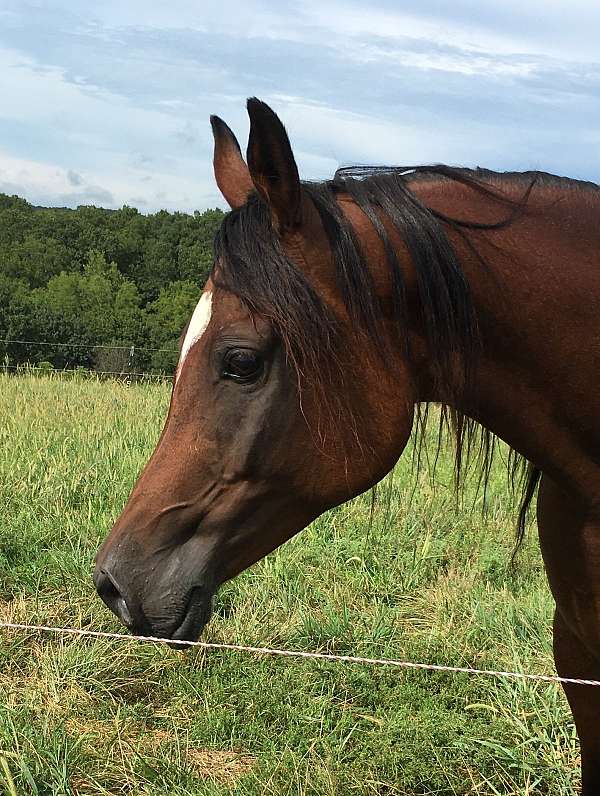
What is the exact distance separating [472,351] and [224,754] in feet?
7.70

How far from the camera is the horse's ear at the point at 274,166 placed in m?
1.62

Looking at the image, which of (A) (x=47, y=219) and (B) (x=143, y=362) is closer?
(B) (x=143, y=362)

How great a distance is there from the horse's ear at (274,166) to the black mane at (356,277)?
0.06m

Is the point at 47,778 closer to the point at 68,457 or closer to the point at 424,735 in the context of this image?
the point at 424,735

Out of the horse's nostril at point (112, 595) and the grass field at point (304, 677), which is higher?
the horse's nostril at point (112, 595)

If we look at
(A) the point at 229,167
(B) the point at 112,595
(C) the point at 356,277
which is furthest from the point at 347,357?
(B) the point at 112,595

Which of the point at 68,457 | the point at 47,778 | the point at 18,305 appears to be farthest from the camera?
the point at 18,305

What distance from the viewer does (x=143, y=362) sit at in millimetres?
28703

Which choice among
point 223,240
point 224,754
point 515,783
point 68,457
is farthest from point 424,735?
point 68,457

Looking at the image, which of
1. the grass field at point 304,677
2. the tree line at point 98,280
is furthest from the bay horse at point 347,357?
the tree line at point 98,280

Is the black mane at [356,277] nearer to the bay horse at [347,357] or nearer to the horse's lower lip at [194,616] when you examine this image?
the bay horse at [347,357]

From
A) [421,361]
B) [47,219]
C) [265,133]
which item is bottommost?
[421,361]

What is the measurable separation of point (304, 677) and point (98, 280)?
35.2 m

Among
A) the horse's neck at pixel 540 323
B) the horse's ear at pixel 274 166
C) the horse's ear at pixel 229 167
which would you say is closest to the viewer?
the horse's ear at pixel 274 166
